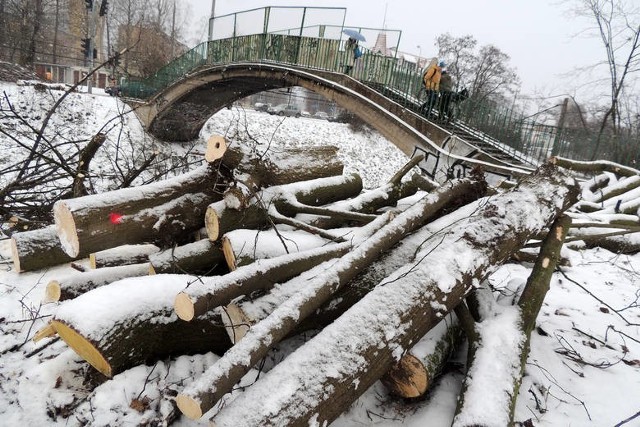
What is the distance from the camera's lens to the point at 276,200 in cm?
396

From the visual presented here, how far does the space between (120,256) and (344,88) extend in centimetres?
884

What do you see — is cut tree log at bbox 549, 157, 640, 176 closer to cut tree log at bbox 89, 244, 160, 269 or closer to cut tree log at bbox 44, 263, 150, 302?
cut tree log at bbox 44, 263, 150, 302

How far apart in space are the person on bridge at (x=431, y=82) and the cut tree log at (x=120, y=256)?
851 cm

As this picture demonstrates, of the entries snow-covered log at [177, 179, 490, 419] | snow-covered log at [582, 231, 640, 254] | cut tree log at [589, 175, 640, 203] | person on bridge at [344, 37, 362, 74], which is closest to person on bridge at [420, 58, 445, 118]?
person on bridge at [344, 37, 362, 74]

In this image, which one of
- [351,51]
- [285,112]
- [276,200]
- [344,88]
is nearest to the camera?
[276,200]

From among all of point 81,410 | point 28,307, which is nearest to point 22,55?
point 28,307

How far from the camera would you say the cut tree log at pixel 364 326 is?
1778mm

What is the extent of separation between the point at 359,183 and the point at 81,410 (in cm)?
398

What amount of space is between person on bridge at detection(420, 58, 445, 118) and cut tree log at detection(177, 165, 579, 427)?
7628 millimetres

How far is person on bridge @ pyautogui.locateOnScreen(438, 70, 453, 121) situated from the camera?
33.0ft

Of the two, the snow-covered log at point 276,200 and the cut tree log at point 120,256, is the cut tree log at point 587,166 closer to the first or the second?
the snow-covered log at point 276,200

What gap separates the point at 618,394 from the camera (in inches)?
106

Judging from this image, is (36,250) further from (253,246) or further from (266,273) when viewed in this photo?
(266,273)

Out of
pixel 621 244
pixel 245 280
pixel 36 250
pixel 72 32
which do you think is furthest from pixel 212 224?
pixel 72 32
